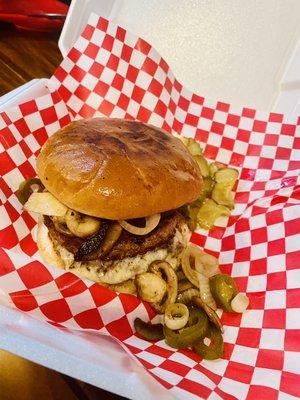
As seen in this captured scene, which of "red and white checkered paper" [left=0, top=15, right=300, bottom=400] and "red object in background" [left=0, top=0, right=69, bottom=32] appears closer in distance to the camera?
"red and white checkered paper" [left=0, top=15, right=300, bottom=400]

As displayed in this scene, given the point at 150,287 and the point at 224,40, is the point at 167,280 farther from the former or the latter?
the point at 224,40

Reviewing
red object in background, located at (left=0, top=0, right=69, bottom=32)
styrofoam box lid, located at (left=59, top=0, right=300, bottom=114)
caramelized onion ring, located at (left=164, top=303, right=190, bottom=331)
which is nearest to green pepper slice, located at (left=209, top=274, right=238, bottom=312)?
caramelized onion ring, located at (left=164, top=303, right=190, bottom=331)

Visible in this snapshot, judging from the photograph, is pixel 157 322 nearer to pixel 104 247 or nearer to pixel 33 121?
pixel 104 247

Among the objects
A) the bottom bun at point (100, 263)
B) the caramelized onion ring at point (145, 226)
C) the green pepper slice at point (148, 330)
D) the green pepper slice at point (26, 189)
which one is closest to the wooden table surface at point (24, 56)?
the green pepper slice at point (26, 189)

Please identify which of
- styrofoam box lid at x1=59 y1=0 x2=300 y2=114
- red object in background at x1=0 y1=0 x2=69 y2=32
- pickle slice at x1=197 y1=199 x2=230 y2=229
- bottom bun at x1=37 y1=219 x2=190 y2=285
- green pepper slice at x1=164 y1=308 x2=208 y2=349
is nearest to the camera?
green pepper slice at x1=164 y1=308 x2=208 y2=349

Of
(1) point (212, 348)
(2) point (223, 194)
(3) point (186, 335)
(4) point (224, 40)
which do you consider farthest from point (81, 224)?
(4) point (224, 40)

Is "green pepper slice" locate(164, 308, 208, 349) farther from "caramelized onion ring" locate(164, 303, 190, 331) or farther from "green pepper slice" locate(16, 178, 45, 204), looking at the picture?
"green pepper slice" locate(16, 178, 45, 204)
